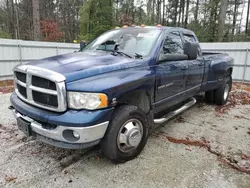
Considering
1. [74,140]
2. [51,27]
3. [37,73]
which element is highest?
[51,27]

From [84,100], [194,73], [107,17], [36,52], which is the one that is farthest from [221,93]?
[107,17]

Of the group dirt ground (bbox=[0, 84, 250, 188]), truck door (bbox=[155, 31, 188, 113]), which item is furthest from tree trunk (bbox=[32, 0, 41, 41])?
truck door (bbox=[155, 31, 188, 113])

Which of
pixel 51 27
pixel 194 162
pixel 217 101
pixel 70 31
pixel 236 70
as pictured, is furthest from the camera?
pixel 70 31

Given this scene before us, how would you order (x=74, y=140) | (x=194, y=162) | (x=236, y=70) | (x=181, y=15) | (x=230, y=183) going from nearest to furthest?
(x=74, y=140) → (x=230, y=183) → (x=194, y=162) → (x=236, y=70) → (x=181, y=15)

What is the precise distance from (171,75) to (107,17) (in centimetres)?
1512

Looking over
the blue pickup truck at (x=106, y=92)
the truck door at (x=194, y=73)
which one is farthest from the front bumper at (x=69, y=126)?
the truck door at (x=194, y=73)

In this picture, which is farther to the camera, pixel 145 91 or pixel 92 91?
pixel 145 91

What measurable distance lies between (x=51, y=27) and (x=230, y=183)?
22891 mm

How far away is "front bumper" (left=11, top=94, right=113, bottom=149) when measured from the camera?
2129 mm

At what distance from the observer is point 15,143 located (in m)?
3.21

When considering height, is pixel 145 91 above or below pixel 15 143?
above

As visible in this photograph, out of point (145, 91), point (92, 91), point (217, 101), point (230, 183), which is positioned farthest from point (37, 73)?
point (217, 101)

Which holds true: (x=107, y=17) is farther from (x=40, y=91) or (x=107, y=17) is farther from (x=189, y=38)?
(x=40, y=91)

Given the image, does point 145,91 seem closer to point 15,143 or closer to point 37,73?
point 37,73
